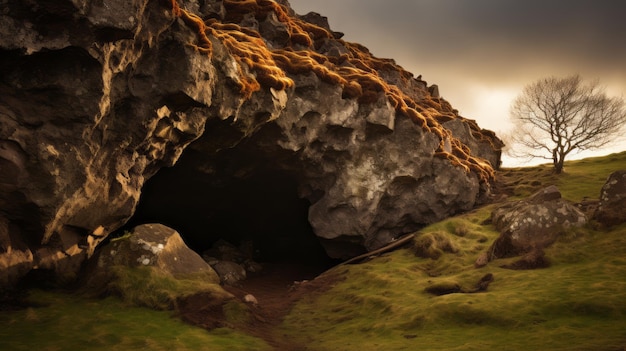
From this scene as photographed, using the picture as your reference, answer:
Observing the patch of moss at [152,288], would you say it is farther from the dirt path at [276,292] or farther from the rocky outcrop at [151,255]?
the dirt path at [276,292]

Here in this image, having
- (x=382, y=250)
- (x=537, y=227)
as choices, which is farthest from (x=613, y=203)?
(x=382, y=250)

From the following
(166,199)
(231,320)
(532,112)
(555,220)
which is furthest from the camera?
(532,112)

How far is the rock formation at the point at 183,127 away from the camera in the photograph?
16.7m

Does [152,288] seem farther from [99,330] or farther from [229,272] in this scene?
[229,272]

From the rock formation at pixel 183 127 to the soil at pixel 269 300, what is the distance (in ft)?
16.0

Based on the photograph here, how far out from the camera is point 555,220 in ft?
85.1

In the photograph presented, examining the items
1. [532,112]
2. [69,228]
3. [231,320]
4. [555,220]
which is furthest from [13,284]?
[532,112]

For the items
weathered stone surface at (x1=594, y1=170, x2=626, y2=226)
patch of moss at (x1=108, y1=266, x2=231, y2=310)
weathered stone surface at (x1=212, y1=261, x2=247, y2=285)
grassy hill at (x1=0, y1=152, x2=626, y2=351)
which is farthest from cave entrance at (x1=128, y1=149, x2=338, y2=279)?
weathered stone surface at (x1=594, y1=170, x2=626, y2=226)

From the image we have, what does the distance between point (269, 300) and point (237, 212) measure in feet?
51.5

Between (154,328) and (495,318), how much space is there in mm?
14211

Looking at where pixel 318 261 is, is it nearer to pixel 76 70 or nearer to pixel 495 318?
pixel 495 318

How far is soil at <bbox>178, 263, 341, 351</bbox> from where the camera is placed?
62.2 feet

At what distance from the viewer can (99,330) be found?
1600cm

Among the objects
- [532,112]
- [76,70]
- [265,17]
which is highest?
[265,17]
